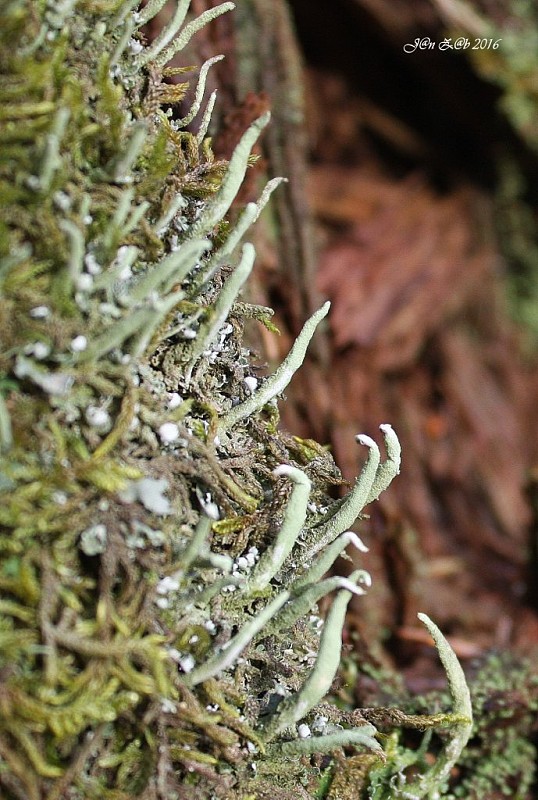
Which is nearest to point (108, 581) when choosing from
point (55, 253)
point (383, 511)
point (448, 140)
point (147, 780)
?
point (147, 780)

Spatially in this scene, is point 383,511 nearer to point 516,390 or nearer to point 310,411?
point 310,411

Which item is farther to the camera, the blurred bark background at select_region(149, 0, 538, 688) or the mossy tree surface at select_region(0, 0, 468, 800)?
the blurred bark background at select_region(149, 0, 538, 688)

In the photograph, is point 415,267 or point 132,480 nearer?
point 132,480

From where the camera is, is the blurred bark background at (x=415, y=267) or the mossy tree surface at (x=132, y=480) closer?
the mossy tree surface at (x=132, y=480)
